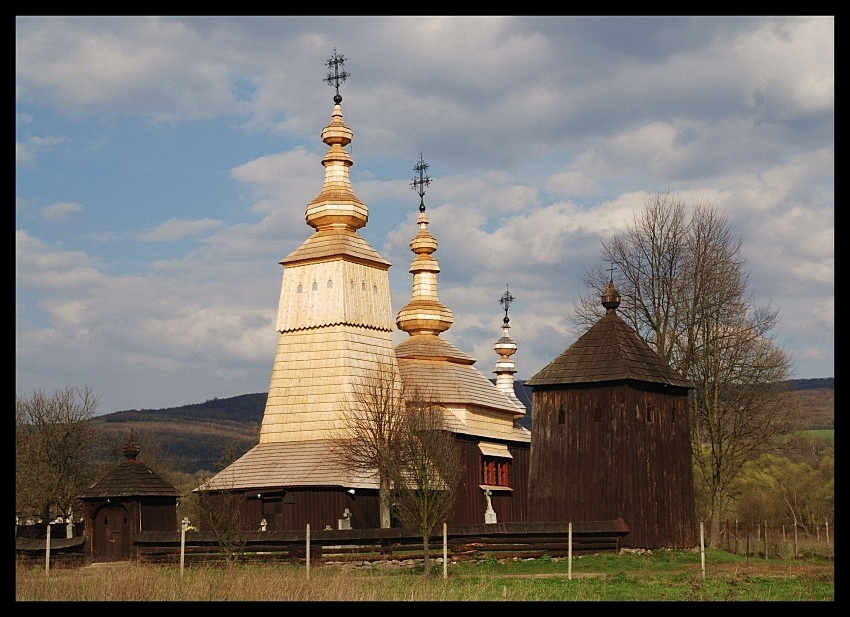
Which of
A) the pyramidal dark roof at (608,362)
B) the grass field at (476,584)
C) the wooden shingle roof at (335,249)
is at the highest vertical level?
the wooden shingle roof at (335,249)

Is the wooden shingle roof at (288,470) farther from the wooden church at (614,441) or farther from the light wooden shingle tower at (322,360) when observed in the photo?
the wooden church at (614,441)

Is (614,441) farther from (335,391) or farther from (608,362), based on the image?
(335,391)

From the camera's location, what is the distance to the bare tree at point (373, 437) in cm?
3962

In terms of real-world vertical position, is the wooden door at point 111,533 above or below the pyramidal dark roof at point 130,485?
below

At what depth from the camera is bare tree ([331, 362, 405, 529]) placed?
130 ft

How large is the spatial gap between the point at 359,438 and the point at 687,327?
1216 centimetres

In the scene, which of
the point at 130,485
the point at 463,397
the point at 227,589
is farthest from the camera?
the point at 463,397

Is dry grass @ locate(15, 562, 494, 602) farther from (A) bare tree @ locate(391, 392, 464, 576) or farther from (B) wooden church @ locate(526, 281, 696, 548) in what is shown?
(B) wooden church @ locate(526, 281, 696, 548)

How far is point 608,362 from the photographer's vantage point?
36344mm

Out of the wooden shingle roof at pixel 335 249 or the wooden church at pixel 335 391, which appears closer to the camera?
the wooden church at pixel 335 391

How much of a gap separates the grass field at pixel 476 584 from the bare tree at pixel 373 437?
359 inches

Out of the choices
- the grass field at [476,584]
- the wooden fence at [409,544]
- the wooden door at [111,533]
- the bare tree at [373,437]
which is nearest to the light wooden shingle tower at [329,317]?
the bare tree at [373,437]

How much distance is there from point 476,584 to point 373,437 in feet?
55.4

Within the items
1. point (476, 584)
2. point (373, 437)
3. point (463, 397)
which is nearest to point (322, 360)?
point (373, 437)
